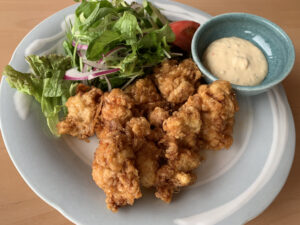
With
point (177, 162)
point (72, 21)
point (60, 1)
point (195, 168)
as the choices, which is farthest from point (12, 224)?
point (60, 1)

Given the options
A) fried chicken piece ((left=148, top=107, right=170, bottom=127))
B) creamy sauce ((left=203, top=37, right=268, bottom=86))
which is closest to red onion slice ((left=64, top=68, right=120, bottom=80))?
fried chicken piece ((left=148, top=107, right=170, bottom=127))

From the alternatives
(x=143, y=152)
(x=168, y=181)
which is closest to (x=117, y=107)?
(x=143, y=152)

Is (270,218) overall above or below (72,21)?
below

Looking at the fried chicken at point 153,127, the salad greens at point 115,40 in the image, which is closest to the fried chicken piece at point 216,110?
the fried chicken at point 153,127

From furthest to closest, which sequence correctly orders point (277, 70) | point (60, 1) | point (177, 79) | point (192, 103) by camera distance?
point (60, 1), point (277, 70), point (177, 79), point (192, 103)

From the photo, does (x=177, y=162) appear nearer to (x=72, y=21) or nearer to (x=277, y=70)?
(x=277, y=70)

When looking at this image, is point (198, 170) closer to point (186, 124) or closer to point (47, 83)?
point (186, 124)

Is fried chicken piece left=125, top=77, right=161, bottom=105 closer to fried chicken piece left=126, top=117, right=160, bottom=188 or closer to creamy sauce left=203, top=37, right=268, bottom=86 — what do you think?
fried chicken piece left=126, top=117, right=160, bottom=188
